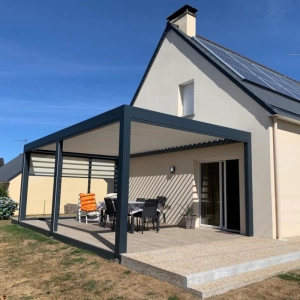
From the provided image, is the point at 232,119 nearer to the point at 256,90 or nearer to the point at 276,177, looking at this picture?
the point at 256,90

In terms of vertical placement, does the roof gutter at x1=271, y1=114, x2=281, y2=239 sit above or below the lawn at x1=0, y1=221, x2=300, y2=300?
above

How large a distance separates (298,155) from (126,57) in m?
11.7

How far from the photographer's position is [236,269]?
16.9ft

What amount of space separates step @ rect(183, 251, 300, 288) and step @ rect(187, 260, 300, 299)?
0.24 ft

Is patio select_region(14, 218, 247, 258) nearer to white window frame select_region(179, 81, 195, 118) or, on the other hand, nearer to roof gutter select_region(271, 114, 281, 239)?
roof gutter select_region(271, 114, 281, 239)

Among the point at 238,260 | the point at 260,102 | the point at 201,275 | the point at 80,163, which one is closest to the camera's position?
the point at 201,275

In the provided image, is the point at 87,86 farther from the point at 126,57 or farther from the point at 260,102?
the point at 260,102

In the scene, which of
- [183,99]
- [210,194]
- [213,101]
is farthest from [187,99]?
[210,194]

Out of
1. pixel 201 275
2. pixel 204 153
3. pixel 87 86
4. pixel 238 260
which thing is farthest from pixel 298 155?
pixel 87 86

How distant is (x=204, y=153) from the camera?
1066 cm

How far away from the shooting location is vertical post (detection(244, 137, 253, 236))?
8773mm

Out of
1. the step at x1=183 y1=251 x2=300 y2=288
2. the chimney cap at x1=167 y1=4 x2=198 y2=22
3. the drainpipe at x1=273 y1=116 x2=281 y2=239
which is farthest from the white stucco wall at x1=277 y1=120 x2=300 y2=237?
the chimney cap at x1=167 y1=4 x2=198 y2=22

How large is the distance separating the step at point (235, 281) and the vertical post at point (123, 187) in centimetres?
208

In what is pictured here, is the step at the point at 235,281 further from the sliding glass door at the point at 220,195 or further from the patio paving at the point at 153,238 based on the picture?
the sliding glass door at the point at 220,195
